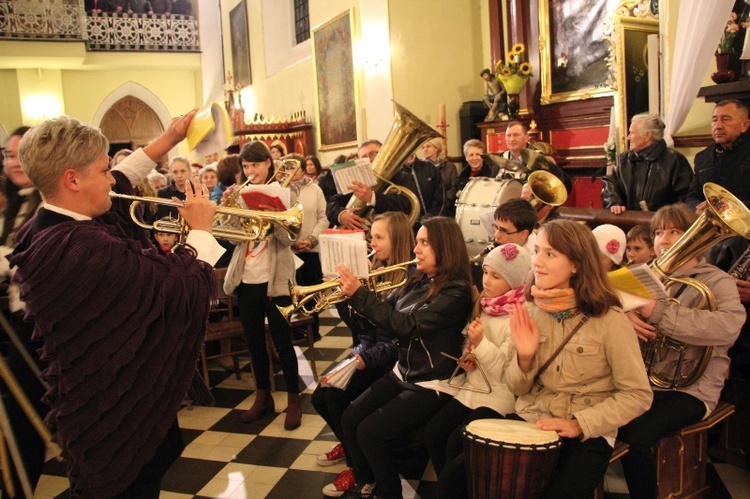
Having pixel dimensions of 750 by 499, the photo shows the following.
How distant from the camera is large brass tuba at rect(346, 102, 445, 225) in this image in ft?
15.2

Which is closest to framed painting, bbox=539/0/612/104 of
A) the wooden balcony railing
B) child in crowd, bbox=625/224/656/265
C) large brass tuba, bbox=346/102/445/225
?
large brass tuba, bbox=346/102/445/225

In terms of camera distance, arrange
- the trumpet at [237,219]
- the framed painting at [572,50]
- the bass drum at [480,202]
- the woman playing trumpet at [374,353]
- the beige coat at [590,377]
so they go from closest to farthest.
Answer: the beige coat at [590,377]
the trumpet at [237,219]
the woman playing trumpet at [374,353]
the bass drum at [480,202]
the framed painting at [572,50]

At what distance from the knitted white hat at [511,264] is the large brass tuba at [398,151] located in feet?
5.96

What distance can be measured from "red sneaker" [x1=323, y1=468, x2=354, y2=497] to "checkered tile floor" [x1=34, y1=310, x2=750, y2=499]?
0.24 feet

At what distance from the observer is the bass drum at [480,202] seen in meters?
4.80

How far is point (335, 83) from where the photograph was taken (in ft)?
35.7

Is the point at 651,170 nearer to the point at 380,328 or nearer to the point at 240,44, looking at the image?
the point at 380,328

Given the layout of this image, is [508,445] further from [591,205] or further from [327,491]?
[591,205]

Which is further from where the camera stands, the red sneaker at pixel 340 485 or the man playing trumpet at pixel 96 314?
the red sneaker at pixel 340 485

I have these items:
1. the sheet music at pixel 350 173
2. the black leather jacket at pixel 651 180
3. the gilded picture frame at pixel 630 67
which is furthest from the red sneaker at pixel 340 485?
the gilded picture frame at pixel 630 67

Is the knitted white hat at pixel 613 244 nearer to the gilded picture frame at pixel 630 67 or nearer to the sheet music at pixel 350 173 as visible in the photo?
the sheet music at pixel 350 173

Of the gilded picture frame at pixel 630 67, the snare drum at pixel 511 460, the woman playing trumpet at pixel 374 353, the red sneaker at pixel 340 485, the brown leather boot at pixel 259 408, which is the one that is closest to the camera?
the snare drum at pixel 511 460

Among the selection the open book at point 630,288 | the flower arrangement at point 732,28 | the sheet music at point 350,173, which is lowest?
the open book at point 630,288

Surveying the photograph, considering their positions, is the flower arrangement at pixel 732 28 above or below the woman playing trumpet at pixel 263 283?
above
